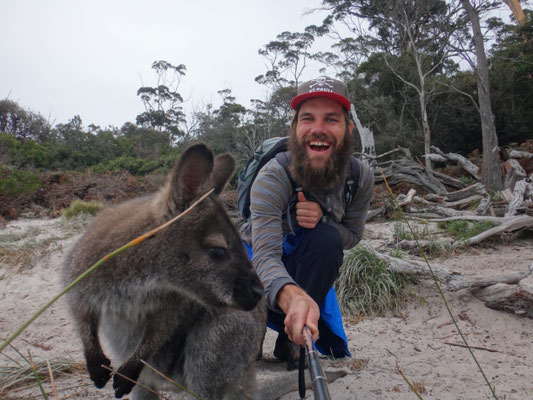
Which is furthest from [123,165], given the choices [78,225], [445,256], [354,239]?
[354,239]

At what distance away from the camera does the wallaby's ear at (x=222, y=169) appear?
6.81ft

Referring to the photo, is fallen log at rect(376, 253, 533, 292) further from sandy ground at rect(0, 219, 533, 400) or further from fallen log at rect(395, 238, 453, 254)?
fallen log at rect(395, 238, 453, 254)

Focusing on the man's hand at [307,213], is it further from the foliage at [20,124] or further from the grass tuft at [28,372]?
the foliage at [20,124]

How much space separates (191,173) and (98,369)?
109 centimetres

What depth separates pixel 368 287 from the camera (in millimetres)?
4199

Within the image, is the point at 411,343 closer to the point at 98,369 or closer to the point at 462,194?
the point at 98,369

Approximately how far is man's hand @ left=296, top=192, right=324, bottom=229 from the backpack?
4.3 inches

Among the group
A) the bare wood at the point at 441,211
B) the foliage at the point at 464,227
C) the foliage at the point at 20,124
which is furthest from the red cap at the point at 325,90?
the foliage at the point at 20,124

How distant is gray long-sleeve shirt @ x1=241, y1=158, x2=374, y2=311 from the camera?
2.17 metres

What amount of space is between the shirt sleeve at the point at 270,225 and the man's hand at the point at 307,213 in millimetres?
98

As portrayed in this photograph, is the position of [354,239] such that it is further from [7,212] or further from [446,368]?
[7,212]

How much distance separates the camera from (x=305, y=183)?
260cm

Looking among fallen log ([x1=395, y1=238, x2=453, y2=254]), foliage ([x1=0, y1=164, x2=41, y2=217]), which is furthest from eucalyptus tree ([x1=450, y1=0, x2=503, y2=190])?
foliage ([x1=0, y1=164, x2=41, y2=217])

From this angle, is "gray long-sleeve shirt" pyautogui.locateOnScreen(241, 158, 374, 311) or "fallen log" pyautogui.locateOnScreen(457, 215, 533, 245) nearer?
"gray long-sleeve shirt" pyautogui.locateOnScreen(241, 158, 374, 311)
